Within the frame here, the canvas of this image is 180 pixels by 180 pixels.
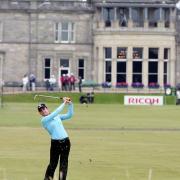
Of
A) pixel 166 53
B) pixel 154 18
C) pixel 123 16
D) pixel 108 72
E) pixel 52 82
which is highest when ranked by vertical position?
pixel 123 16

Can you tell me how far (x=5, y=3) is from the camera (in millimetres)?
107312

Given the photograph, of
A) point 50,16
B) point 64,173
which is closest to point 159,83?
point 50,16

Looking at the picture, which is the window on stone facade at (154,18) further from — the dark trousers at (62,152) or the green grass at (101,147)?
the dark trousers at (62,152)

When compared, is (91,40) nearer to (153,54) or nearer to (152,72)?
(153,54)

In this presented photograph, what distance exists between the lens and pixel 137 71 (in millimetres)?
105438

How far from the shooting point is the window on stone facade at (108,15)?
106m

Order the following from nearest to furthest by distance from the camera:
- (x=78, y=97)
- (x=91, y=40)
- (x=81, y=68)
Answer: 1. (x=78, y=97)
2. (x=81, y=68)
3. (x=91, y=40)

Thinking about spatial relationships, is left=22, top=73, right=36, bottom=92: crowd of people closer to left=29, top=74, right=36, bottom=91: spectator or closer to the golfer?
left=29, top=74, right=36, bottom=91: spectator

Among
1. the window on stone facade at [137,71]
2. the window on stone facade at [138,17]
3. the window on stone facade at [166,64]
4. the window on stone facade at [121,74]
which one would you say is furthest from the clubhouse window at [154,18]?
the window on stone facade at [121,74]

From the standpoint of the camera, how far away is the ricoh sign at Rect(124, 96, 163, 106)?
83.1m

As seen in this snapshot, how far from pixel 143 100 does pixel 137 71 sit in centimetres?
2242

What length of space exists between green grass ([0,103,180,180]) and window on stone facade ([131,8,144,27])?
4319 centimetres

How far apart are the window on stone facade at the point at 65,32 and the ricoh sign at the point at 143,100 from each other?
2498 cm

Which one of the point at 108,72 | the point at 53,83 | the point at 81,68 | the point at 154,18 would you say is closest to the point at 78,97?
the point at 53,83
